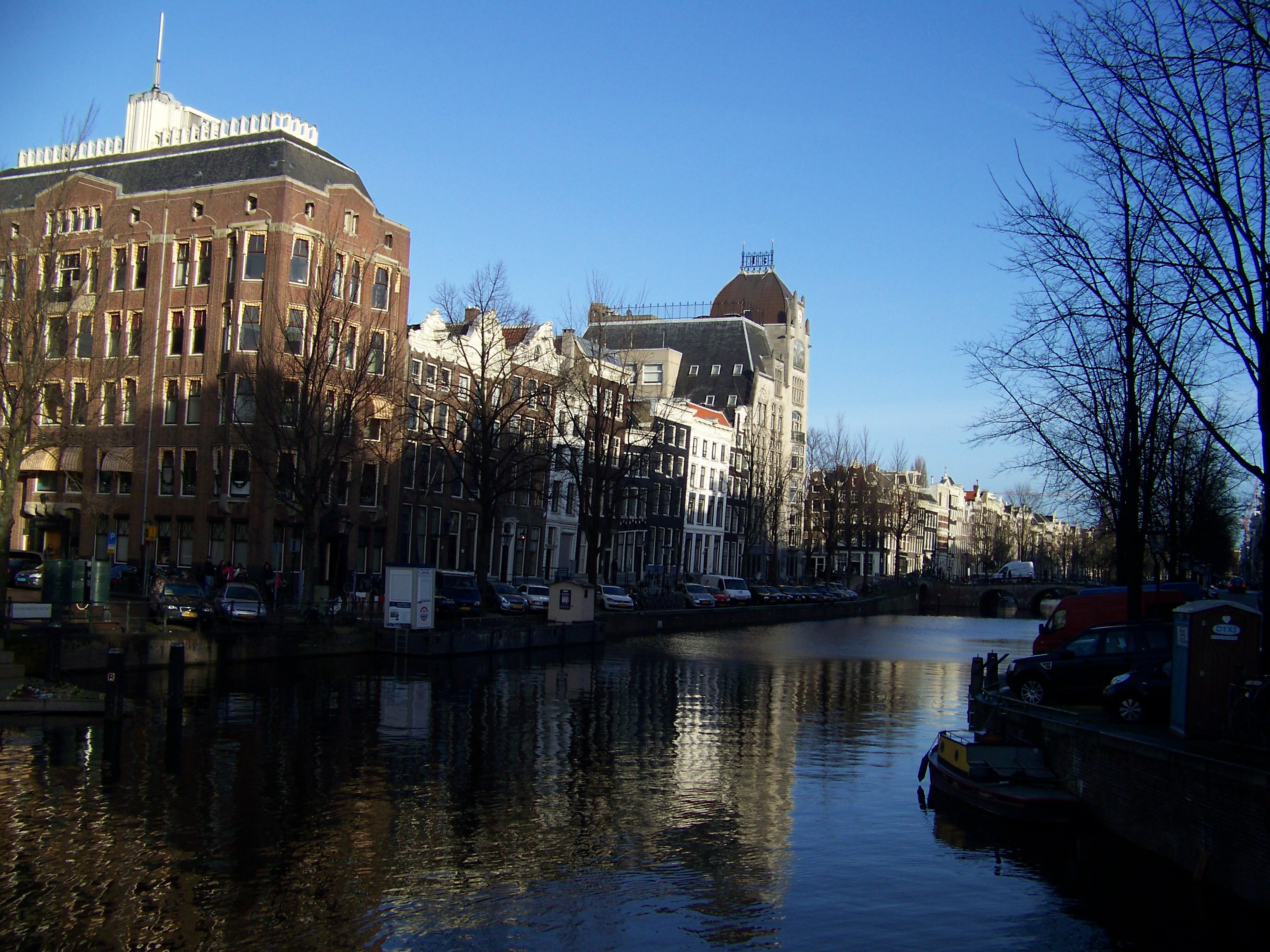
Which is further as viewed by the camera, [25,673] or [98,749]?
[25,673]

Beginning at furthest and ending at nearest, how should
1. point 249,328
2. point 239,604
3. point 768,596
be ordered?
point 768,596 → point 249,328 → point 239,604

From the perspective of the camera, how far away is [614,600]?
212ft

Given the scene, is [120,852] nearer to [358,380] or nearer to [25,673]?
[25,673]

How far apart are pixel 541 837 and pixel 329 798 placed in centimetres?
398

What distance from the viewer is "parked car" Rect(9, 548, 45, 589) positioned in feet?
159

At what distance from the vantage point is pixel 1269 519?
17703 mm

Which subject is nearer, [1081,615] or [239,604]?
[1081,615]

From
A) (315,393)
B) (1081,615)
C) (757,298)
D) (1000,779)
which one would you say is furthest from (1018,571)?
(1000,779)

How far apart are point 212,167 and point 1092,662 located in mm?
48682

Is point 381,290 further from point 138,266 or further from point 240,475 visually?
point 138,266

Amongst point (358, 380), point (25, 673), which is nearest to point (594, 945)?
point (25, 673)

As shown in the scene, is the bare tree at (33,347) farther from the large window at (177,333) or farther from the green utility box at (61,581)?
the large window at (177,333)

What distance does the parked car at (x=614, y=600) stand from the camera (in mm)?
63875

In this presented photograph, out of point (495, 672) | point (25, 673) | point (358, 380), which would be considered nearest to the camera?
point (25, 673)
